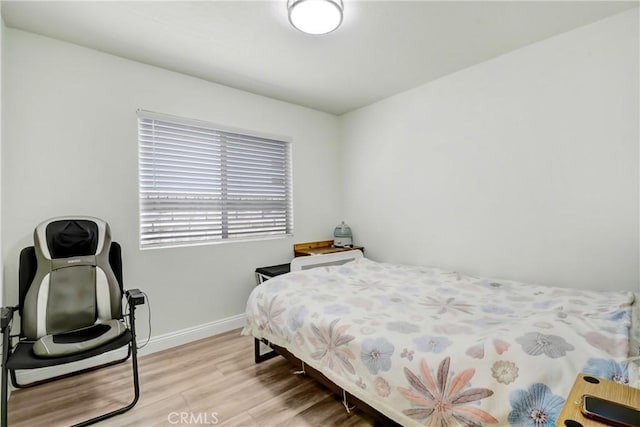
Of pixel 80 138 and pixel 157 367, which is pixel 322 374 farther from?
pixel 80 138

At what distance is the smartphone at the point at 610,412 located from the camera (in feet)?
2.12

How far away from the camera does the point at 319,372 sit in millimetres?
1742

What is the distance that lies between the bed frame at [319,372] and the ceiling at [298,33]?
175 centimetres

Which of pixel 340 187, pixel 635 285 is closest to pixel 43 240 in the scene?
pixel 340 187

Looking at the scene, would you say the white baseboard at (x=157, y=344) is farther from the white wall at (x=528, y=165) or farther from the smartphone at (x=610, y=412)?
the smartphone at (x=610, y=412)

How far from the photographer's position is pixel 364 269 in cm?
271

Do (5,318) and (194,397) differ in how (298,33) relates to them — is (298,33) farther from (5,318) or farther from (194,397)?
(194,397)

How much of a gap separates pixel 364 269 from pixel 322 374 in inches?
45.6

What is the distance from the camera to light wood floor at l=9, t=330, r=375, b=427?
170cm

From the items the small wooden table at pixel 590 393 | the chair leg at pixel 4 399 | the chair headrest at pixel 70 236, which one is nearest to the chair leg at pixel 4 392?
the chair leg at pixel 4 399

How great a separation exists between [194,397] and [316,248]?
2.08 meters

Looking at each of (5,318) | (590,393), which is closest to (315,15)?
(590,393)

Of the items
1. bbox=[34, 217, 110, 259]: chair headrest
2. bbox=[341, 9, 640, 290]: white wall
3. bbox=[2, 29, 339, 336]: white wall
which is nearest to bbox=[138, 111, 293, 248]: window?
bbox=[2, 29, 339, 336]: white wall

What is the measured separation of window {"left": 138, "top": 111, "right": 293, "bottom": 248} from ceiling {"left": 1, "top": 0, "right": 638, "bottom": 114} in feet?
1.84
